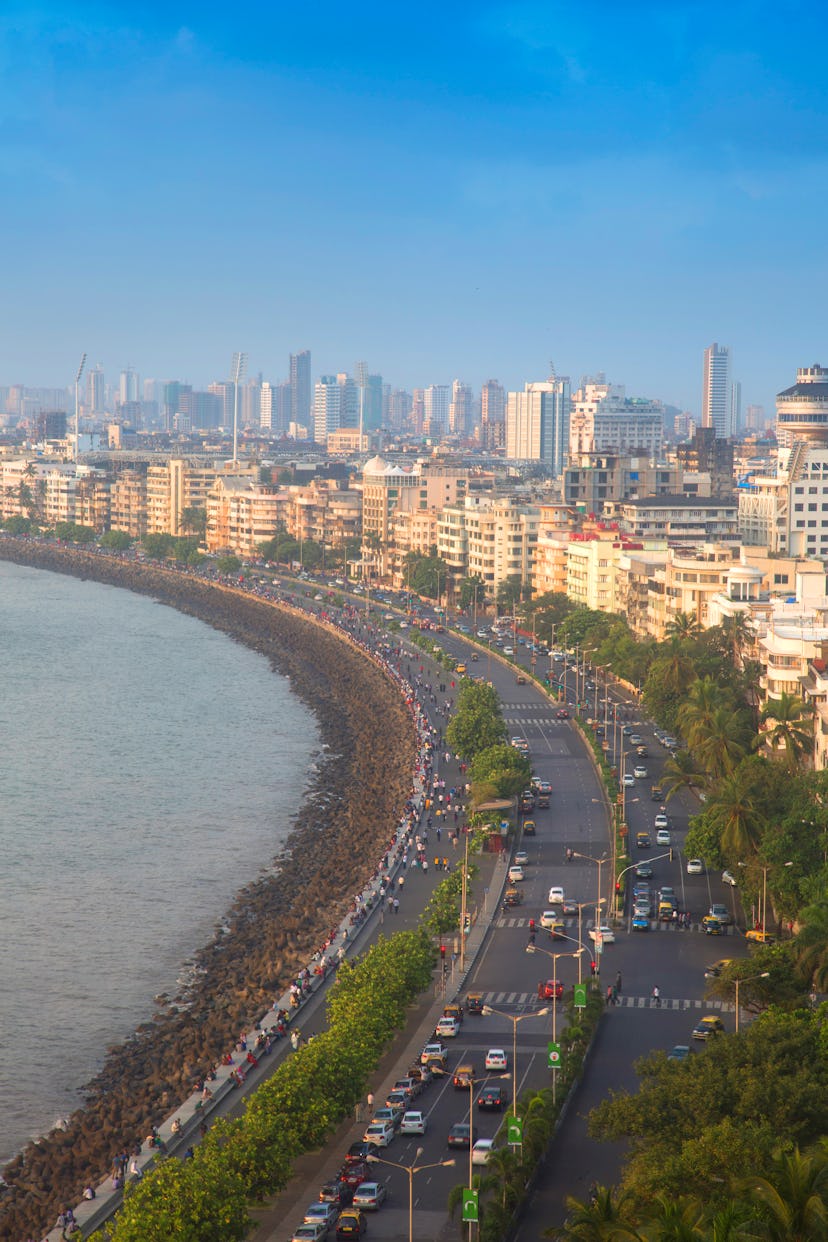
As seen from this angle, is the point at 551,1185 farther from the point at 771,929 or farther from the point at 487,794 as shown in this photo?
the point at 487,794

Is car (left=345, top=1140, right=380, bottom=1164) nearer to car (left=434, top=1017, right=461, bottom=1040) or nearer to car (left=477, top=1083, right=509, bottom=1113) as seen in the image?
car (left=477, top=1083, right=509, bottom=1113)

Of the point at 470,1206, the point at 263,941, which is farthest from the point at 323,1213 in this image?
the point at 263,941

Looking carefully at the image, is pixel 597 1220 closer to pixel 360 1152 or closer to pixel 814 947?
pixel 360 1152

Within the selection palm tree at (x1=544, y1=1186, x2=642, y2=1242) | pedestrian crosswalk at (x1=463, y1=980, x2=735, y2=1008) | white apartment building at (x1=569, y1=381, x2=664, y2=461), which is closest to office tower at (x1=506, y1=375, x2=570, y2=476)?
white apartment building at (x1=569, y1=381, x2=664, y2=461)

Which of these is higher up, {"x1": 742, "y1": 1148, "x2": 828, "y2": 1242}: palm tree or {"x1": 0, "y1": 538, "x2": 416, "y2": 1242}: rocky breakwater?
{"x1": 742, "y1": 1148, "x2": 828, "y2": 1242}: palm tree

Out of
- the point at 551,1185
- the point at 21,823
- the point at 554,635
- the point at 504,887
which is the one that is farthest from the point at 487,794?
the point at 554,635

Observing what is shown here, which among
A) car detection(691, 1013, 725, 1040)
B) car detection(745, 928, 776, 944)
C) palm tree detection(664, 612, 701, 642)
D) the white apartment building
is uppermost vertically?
the white apartment building

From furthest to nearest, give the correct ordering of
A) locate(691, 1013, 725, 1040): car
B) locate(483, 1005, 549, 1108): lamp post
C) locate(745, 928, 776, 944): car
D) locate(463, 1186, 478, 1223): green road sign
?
locate(745, 928, 776, 944): car < locate(691, 1013, 725, 1040): car < locate(483, 1005, 549, 1108): lamp post < locate(463, 1186, 478, 1223): green road sign

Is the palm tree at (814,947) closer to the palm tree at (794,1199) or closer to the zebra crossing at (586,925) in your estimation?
the zebra crossing at (586,925)
